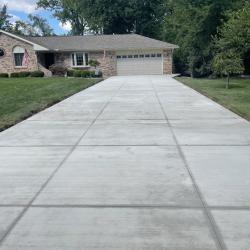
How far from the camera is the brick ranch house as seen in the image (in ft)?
114

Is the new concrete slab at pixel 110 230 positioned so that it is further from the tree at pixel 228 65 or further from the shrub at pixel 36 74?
the shrub at pixel 36 74

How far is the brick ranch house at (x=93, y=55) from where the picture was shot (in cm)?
3484

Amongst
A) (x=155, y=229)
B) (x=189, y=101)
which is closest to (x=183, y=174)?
(x=155, y=229)

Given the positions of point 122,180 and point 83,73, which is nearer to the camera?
point 122,180

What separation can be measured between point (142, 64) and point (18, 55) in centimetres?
1134

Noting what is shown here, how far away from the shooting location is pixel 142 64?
3619 cm

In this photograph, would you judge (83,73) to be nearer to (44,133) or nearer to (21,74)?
(21,74)

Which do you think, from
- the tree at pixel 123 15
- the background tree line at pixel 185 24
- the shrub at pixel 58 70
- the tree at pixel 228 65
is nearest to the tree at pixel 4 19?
the background tree line at pixel 185 24

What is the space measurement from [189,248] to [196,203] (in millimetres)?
1039

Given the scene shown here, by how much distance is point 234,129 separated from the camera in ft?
28.4

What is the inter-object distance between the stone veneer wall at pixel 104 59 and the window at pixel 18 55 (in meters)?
3.52

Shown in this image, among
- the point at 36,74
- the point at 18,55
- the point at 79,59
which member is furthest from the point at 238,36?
the point at 18,55

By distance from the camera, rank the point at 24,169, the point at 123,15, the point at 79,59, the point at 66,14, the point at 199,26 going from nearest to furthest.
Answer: the point at 24,169 → the point at 199,26 → the point at 79,59 → the point at 123,15 → the point at 66,14

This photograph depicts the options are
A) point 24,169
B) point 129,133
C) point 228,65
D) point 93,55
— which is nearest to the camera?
point 24,169
